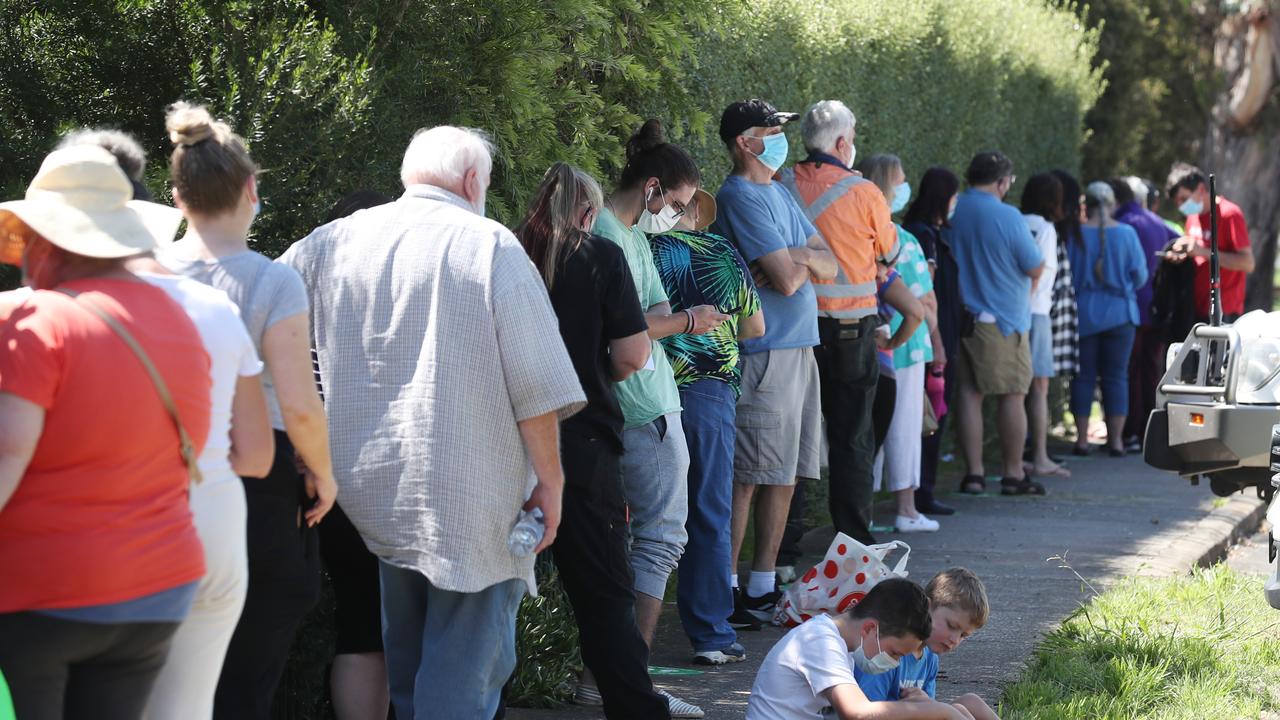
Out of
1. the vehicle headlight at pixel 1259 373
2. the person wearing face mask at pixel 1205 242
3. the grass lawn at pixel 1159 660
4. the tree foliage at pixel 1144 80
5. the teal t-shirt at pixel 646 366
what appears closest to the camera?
the teal t-shirt at pixel 646 366

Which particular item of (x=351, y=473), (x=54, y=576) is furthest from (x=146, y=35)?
(x=54, y=576)

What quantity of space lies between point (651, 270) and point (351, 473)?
1702 millimetres

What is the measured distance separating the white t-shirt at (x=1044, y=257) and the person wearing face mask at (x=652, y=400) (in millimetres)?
5328

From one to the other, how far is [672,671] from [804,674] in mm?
1469

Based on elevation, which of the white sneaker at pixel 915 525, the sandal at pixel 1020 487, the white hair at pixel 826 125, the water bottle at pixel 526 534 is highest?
the white hair at pixel 826 125

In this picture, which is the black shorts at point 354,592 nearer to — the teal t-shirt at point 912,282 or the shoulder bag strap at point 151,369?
the shoulder bag strap at point 151,369

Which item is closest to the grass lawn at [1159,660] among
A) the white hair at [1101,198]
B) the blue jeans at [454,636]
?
the blue jeans at [454,636]

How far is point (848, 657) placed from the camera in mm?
4484

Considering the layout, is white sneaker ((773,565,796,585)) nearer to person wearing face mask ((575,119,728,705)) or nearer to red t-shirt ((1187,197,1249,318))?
person wearing face mask ((575,119,728,705))

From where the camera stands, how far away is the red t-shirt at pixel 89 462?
281 cm

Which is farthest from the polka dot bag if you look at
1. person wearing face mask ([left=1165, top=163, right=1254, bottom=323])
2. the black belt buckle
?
person wearing face mask ([left=1165, top=163, right=1254, bottom=323])

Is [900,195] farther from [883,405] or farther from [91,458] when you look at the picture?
[91,458]

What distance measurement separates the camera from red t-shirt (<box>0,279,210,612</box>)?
2.81 metres

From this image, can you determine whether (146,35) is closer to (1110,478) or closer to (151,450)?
(151,450)
